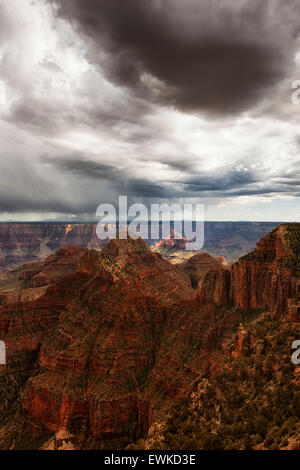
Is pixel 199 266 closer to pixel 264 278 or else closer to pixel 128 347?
pixel 128 347

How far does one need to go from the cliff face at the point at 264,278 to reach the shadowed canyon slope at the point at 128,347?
0.19 m

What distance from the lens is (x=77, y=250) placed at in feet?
602

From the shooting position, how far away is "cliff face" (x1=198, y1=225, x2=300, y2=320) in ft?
152

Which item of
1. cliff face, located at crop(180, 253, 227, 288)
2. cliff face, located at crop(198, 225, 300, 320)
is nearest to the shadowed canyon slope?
cliff face, located at crop(198, 225, 300, 320)

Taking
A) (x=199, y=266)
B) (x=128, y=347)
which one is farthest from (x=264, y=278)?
(x=199, y=266)

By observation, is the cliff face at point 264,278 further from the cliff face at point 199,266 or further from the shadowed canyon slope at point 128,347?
the cliff face at point 199,266

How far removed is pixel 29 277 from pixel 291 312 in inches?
6598

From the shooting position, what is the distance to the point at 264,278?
5409cm

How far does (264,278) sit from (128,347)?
3107cm

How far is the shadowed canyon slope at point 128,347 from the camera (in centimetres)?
4719

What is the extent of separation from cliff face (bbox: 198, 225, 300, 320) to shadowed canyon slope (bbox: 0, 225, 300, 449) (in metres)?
0.19

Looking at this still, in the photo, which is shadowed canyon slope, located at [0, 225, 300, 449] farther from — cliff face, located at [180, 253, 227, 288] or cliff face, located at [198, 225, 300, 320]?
cliff face, located at [180, 253, 227, 288]

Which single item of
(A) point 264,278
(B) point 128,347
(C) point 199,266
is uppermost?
(A) point 264,278
